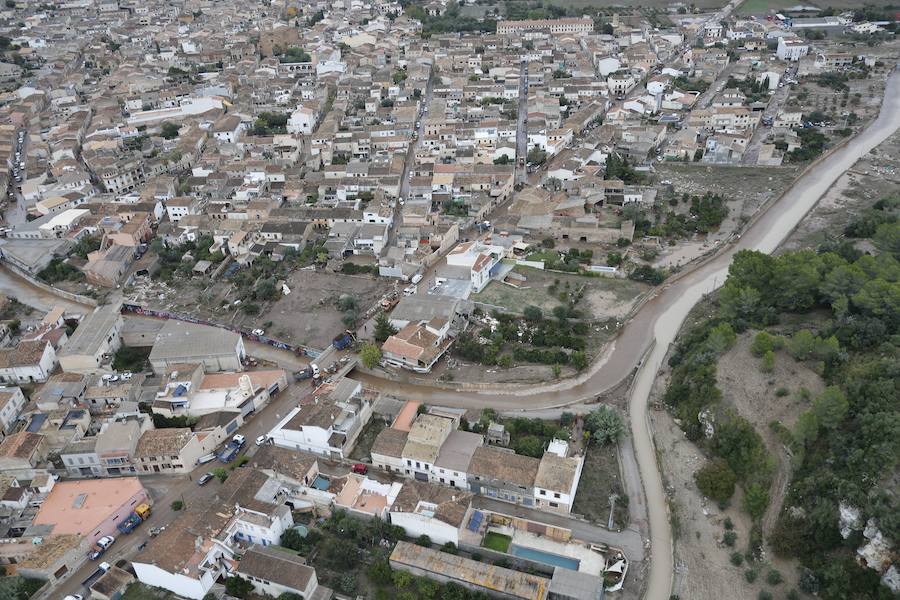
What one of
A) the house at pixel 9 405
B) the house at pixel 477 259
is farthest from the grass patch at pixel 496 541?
the house at pixel 9 405

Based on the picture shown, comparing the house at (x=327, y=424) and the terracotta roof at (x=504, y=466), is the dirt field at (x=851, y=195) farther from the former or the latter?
the house at (x=327, y=424)

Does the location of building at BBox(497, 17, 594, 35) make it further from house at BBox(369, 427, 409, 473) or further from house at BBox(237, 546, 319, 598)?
house at BBox(237, 546, 319, 598)

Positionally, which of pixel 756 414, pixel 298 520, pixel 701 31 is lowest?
pixel 298 520

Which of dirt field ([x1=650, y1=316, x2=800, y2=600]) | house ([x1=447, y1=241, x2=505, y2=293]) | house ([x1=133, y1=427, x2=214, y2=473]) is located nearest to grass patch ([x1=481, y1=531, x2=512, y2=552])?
dirt field ([x1=650, y1=316, x2=800, y2=600])

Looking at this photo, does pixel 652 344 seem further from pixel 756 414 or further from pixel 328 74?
pixel 328 74

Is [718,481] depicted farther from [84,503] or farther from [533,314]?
[84,503]

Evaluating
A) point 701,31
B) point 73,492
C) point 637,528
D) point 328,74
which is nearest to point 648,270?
point 637,528

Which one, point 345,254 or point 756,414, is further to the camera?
point 345,254
